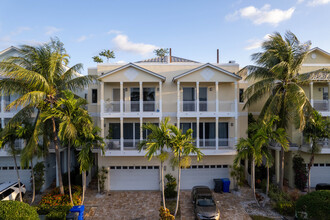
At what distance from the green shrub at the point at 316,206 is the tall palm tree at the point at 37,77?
1366 cm

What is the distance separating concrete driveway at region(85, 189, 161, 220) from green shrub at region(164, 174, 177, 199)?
0.68 meters

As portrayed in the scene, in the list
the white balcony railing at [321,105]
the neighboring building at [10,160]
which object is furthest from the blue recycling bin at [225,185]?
the neighboring building at [10,160]

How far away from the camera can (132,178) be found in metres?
15.3

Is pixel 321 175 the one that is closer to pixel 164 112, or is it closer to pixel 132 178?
pixel 164 112

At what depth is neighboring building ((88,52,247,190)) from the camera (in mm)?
14516

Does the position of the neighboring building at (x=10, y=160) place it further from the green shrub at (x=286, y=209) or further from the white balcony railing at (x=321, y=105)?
the white balcony railing at (x=321, y=105)

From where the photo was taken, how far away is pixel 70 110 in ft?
36.5

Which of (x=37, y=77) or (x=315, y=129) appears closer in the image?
(x=37, y=77)

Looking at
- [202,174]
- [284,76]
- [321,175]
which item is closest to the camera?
[284,76]

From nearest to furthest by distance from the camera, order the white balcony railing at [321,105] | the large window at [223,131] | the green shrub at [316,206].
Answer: the green shrub at [316,206], the white balcony railing at [321,105], the large window at [223,131]

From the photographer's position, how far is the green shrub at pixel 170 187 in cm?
1377

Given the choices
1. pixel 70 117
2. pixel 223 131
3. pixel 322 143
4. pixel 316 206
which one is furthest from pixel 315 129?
pixel 70 117

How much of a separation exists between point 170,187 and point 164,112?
212 inches

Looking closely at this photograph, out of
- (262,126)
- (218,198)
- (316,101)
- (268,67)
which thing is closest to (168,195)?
(218,198)
